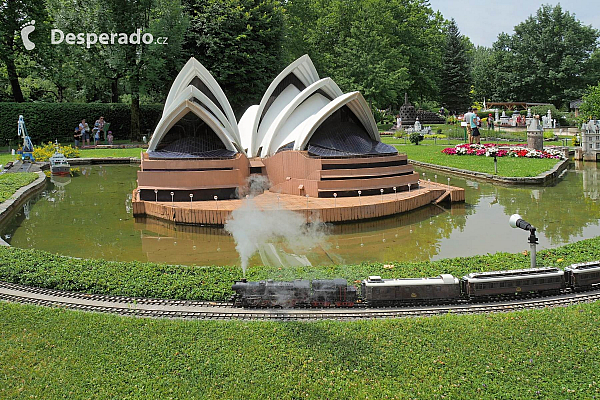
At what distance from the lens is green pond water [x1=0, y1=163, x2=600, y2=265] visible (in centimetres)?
1132

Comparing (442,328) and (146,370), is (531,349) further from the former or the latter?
(146,370)

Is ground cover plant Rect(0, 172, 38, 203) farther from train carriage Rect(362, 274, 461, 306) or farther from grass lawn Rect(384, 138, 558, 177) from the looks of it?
grass lawn Rect(384, 138, 558, 177)

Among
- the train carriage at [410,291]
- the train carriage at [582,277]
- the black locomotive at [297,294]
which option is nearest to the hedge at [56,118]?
the black locomotive at [297,294]

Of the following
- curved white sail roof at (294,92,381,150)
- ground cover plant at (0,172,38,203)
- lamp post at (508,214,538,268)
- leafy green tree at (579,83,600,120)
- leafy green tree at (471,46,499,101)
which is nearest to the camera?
lamp post at (508,214,538,268)

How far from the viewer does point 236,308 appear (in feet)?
25.0

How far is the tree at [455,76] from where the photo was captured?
205 ft

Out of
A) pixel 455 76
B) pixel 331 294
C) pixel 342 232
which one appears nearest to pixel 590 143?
pixel 342 232

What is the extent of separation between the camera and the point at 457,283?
766cm

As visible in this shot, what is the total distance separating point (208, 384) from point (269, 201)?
10.7 metres

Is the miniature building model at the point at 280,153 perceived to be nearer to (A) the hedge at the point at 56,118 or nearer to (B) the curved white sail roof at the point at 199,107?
(B) the curved white sail roof at the point at 199,107

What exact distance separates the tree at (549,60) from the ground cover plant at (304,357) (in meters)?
60.8

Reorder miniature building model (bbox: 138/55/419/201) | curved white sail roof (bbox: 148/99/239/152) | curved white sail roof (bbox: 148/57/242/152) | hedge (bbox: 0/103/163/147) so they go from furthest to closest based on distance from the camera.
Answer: hedge (bbox: 0/103/163/147) < curved white sail roof (bbox: 148/57/242/152) < curved white sail roof (bbox: 148/99/239/152) < miniature building model (bbox: 138/55/419/201)
